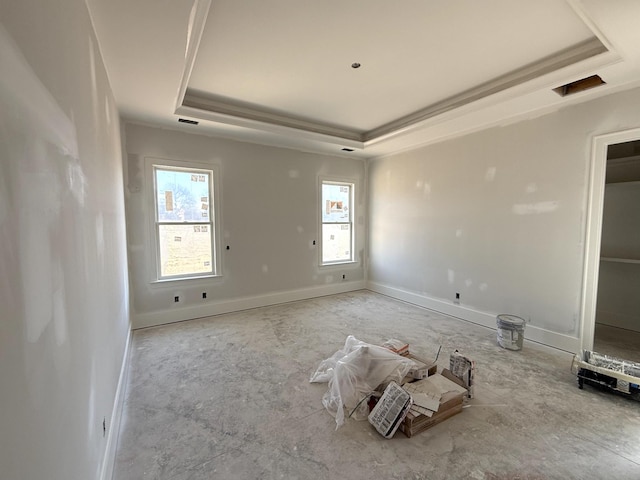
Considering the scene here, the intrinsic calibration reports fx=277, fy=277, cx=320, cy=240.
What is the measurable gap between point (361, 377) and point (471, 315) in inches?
97.7

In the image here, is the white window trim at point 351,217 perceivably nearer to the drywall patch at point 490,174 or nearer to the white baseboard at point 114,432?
the drywall patch at point 490,174

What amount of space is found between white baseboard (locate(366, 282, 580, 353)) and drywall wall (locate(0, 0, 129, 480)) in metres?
4.14

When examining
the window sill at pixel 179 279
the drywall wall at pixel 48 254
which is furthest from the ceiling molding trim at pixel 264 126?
the window sill at pixel 179 279

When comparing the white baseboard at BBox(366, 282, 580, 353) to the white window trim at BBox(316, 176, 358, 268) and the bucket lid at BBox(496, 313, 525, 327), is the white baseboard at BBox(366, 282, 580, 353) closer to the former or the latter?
the bucket lid at BBox(496, 313, 525, 327)

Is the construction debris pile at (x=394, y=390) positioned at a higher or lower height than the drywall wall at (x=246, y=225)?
lower

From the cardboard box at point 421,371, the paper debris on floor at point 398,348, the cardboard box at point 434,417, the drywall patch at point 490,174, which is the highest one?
the drywall patch at point 490,174

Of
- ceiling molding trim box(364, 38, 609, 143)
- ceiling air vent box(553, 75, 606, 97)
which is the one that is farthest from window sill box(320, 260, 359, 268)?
ceiling air vent box(553, 75, 606, 97)

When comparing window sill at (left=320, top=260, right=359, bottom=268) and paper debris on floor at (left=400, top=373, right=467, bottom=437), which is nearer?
paper debris on floor at (left=400, top=373, right=467, bottom=437)

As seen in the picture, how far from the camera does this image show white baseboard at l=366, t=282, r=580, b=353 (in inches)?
121

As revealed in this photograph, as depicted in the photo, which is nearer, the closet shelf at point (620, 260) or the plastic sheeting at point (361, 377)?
the plastic sheeting at point (361, 377)

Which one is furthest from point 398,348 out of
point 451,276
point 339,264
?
point 339,264

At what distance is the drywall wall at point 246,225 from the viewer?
3.71 meters

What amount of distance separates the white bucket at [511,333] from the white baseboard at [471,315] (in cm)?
35

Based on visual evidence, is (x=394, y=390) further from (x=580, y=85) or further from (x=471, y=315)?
(x=580, y=85)
